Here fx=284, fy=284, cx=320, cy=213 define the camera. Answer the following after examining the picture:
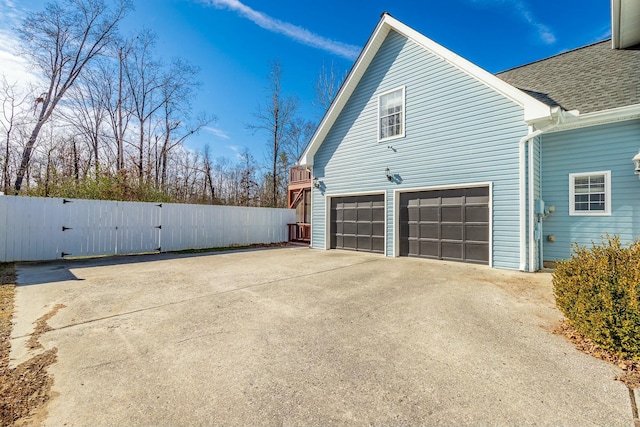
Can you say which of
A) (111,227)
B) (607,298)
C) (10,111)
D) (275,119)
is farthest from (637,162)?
(10,111)

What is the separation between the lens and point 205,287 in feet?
17.4

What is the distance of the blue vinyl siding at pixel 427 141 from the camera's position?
6.73 metres

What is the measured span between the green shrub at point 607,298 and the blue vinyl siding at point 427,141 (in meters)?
3.76

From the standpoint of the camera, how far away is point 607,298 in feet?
8.89

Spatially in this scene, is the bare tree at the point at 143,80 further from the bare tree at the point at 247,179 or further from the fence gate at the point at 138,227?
the fence gate at the point at 138,227

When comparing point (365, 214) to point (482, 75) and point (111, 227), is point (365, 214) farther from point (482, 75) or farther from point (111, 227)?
point (111, 227)

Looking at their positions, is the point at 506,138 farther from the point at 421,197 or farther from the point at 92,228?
the point at 92,228

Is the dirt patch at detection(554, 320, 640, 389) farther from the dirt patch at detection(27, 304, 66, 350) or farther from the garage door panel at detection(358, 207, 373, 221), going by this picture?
the garage door panel at detection(358, 207, 373, 221)

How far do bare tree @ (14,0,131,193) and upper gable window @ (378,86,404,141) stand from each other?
1648cm

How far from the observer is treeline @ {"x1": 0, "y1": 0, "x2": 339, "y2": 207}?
43.7 feet

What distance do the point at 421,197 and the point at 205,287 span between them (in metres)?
6.18

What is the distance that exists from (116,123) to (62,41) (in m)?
4.46

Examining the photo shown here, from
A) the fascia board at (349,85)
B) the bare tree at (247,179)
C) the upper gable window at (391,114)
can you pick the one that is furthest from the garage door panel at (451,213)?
the bare tree at (247,179)

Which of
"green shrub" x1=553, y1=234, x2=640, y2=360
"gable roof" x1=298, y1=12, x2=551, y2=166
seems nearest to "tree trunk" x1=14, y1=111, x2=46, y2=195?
"gable roof" x1=298, y1=12, x2=551, y2=166
